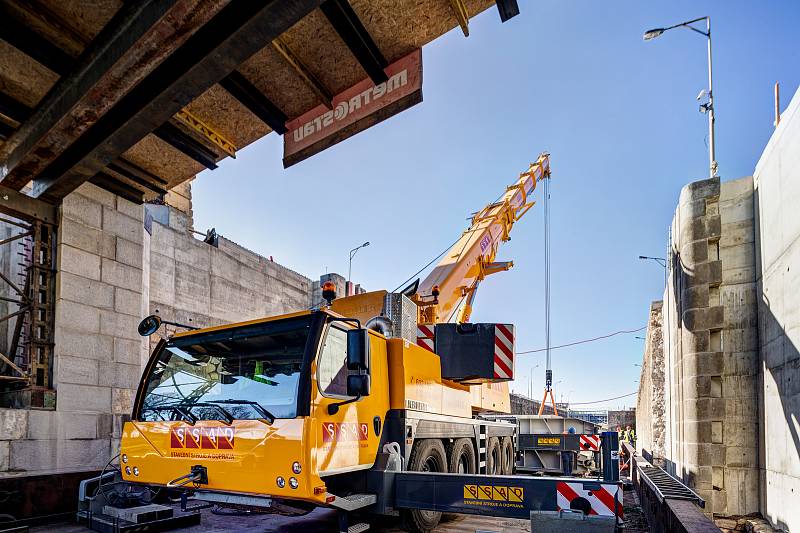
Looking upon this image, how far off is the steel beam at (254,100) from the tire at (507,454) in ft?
22.0

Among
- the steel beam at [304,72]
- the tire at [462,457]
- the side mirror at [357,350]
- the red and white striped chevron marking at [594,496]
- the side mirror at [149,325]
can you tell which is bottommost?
the tire at [462,457]

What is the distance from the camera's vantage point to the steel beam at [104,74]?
4.47 m

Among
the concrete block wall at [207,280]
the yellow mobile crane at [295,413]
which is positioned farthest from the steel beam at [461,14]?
the concrete block wall at [207,280]

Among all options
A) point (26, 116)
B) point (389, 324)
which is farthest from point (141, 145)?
point (389, 324)

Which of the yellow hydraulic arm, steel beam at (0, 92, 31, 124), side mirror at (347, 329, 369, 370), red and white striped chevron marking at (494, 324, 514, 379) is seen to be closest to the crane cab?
side mirror at (347, 329, 369, 370)

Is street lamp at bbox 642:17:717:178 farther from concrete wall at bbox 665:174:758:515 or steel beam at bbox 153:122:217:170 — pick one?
steel beam at bbox 153:122:217:170

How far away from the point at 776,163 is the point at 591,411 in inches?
1588

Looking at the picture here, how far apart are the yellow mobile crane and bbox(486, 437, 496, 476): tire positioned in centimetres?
178

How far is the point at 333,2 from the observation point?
523cm

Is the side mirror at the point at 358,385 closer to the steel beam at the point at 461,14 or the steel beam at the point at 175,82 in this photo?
the steel beam at the point at 175,82

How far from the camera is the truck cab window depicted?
4.86 m

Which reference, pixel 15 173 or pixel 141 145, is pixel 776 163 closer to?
pixel 141 145

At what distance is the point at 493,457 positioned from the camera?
9.34 m

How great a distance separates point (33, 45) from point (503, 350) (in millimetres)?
6450
